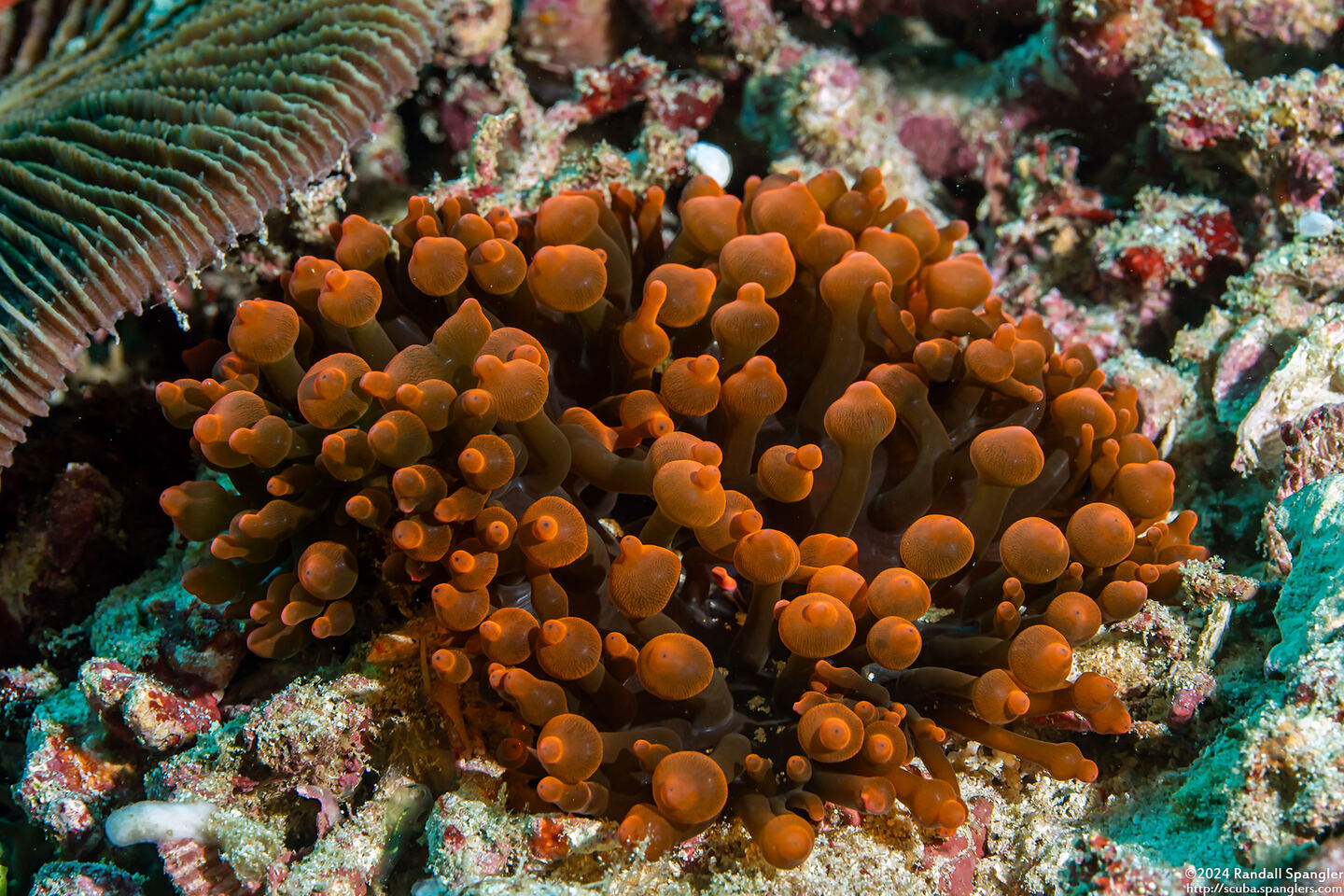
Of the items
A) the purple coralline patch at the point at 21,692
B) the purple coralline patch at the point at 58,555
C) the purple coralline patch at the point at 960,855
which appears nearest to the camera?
the purple coralline patch at the point at 960,855

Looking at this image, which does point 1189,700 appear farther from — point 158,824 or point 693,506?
point 158,824

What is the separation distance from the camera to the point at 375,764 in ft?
6.69

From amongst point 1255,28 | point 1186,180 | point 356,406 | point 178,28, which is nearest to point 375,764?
point 356,406

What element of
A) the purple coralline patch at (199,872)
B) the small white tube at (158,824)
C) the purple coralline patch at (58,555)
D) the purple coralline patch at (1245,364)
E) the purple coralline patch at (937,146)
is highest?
the purple coralline patch at (58,555)

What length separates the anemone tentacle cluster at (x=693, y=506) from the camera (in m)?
1.62

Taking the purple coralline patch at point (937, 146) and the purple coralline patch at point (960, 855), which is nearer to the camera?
the purple coralline patch at point (960, 855)

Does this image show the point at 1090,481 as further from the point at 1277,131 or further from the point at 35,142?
the point at 35,142

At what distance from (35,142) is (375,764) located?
2.26 meters

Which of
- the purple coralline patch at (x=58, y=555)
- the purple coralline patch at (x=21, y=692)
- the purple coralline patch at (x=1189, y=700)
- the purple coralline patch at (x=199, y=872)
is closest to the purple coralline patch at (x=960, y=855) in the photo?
the purple coralline patch at (x=1189, y=700)

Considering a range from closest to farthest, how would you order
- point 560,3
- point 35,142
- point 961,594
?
point 961,594
point 35,142
point 560,3

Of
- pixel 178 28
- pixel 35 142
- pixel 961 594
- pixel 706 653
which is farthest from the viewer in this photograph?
pixel 178 28

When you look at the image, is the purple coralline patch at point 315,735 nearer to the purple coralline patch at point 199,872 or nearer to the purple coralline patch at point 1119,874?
the purple coralline patch at point 199,872

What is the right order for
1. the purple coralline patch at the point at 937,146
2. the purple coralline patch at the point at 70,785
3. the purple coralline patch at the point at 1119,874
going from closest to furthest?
1. the purple coralline patch at the point at 1119,874
2. the purple coralline patch at the point at 70,785
3. the purple coralline patch at the point at 937,146

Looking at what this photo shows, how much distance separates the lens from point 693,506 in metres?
1.57
